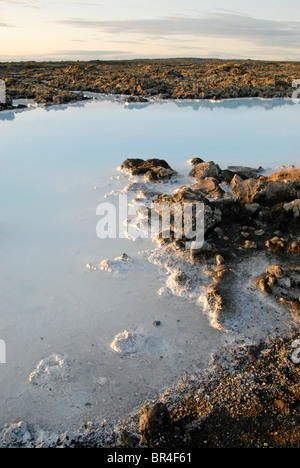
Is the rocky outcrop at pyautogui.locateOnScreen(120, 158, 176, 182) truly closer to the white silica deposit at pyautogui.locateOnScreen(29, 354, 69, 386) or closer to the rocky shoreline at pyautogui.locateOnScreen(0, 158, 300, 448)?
the rocky shoreline at pyautogui.locateOnScreen(0, 158, 300, 448)

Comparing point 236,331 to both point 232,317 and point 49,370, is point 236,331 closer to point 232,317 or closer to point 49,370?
point 232,317

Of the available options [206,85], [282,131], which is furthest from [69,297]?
[206,85]

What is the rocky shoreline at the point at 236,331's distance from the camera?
2.94 m

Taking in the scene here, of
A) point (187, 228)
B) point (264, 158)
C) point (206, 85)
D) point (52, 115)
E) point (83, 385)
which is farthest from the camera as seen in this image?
point (206, 85)

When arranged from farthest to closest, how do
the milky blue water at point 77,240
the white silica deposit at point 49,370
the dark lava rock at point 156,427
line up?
the milky blue water at point 77,240 → the white silica deposit at point 49,370 → the dark lava rock at point 156,427

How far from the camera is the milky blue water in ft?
11.7

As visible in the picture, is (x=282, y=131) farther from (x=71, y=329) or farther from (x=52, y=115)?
(x=71, y=329)

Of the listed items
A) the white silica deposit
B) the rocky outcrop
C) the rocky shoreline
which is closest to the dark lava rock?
the rocky shoreline

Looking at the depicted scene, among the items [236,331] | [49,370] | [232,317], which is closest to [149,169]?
[232,317]

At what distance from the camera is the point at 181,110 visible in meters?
16.6

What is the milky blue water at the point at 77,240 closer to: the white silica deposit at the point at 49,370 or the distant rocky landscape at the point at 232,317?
the white silica deposit at the point at 49,370

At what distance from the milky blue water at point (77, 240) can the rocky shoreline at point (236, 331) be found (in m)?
0.27

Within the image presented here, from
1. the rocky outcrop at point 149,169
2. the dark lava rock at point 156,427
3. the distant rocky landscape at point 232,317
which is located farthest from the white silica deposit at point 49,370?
the rocky outcrop at point 149,169
